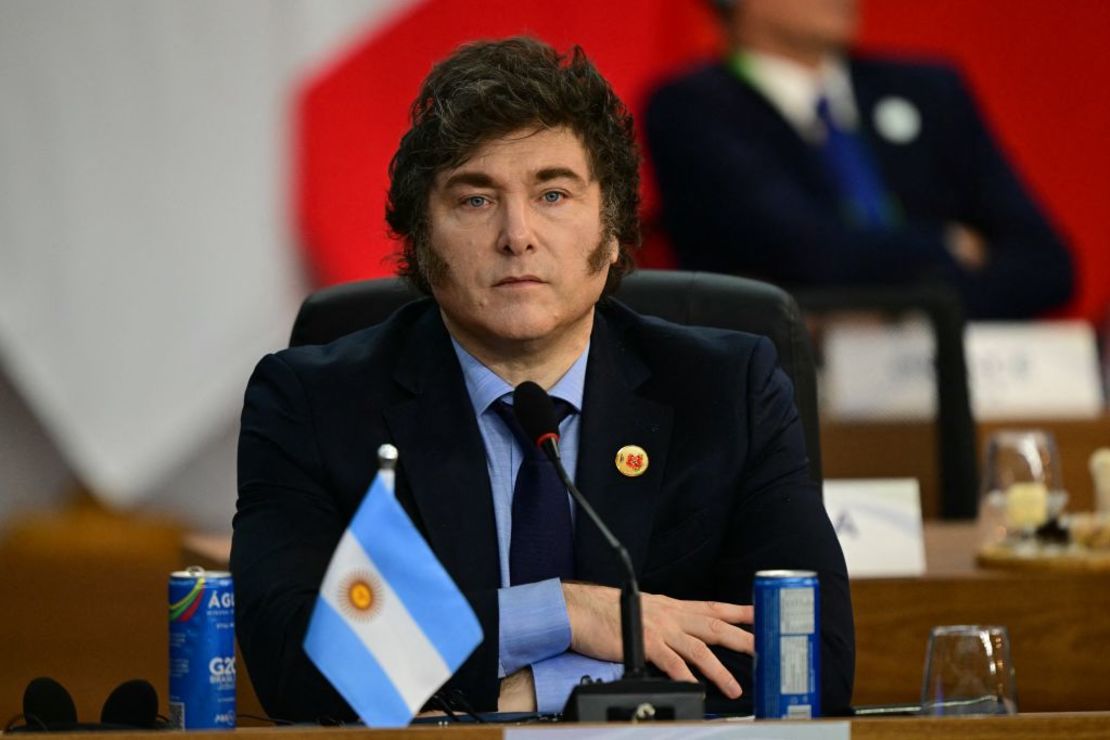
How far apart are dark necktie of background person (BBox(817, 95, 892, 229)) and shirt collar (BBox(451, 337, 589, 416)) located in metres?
2.84

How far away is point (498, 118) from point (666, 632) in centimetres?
61

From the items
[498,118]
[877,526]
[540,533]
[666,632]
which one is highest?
[498,118]

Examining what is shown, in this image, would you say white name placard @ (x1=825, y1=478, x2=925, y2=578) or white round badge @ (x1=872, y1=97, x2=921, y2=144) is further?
white round badge @ (x1=872, y1=97, x2=921, y2=144)

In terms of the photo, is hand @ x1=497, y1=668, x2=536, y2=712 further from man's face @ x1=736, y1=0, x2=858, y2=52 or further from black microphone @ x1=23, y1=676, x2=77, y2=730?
man's face @ x1=736, y1=0, x2=858, y2=52

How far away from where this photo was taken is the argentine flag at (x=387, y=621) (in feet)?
4.82

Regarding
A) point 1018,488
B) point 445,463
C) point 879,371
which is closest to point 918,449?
point 879,371

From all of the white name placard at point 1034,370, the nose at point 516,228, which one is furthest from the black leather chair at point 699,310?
the white name placard at point 1034,370

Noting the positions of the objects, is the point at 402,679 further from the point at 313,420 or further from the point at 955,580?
the point at 955,580

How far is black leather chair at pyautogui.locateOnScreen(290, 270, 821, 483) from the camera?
230 cm

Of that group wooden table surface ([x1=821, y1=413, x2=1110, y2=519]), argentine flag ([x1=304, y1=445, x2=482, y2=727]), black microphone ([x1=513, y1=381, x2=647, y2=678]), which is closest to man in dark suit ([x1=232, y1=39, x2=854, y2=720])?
black microphone ([x1=513, y1=381, x2=647, y2=678])

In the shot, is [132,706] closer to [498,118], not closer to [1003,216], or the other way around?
[498,118]

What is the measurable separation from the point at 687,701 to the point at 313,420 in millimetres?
760

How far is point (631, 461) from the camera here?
6.88 ft

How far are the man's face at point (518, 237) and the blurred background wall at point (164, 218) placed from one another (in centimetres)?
269
